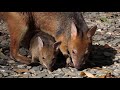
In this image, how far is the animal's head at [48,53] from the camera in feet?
19.9

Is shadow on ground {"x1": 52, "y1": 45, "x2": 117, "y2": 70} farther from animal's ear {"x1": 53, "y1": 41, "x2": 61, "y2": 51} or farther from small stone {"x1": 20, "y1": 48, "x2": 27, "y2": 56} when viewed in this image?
small stone {"x1": 20, "y1": 48, "x2": 27, "y2": 56}

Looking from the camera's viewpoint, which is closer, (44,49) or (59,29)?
(44,49)

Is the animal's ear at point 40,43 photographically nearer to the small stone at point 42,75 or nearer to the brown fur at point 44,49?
the brown fur at point 44,49

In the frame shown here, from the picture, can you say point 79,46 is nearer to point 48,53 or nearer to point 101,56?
point 48,53

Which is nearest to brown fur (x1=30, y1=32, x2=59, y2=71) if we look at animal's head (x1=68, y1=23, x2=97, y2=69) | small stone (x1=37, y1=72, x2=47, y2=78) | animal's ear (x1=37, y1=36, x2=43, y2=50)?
animal's ear (x1=37, y1=36, x2=43, y2=50)

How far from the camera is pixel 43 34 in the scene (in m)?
6.61

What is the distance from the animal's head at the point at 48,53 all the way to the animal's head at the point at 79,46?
250mm

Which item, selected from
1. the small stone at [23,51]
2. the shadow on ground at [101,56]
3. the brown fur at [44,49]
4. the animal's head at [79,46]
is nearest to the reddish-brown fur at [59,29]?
the animal's head at [79,46]

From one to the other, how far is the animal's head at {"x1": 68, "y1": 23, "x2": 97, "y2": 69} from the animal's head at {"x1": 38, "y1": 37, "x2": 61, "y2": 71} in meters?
0.25

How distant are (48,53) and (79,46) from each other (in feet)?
1.81

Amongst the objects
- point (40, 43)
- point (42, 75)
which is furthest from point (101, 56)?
point (42, 75)

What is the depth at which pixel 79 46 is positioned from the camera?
19.6 ft

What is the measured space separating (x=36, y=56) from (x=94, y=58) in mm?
1055

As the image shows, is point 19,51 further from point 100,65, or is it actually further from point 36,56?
point 100,65
